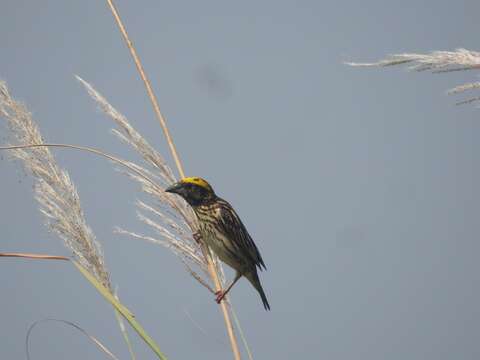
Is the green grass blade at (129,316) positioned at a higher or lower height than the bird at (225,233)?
higher

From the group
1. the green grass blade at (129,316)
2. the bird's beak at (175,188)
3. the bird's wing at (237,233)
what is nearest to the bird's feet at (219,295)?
the green grass blade at (129,316)

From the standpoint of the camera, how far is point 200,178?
172 inches

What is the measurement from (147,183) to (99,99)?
0.52 m

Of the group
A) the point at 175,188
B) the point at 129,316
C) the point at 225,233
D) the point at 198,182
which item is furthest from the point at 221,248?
the point at 129,316

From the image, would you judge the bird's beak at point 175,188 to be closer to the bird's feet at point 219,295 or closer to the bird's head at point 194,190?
the bird's head at point 194,190

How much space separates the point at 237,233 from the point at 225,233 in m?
0.19

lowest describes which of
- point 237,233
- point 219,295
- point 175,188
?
point 237,233

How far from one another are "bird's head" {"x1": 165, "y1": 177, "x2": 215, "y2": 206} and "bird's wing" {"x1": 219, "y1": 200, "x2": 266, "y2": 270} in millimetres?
184

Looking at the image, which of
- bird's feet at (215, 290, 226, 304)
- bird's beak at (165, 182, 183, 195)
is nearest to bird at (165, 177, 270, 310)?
bird's beak at (165, 182, 183, 195)

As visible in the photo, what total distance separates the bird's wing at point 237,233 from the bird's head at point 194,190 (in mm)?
184

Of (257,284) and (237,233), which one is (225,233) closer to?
(237,233)

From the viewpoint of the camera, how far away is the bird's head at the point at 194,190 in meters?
3.79

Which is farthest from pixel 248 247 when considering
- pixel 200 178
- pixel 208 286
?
pixel 208 286

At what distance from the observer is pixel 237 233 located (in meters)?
4.96
